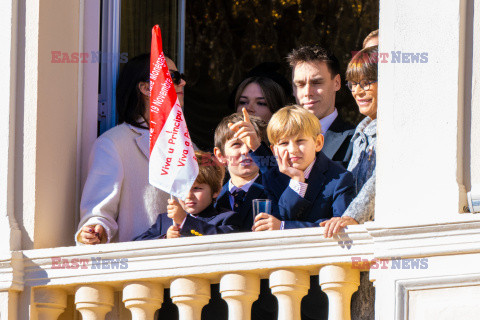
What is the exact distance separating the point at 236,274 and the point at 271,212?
1.50 ft

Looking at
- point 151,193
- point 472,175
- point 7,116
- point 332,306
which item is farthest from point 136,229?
point 472,175

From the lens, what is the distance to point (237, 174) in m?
9.11

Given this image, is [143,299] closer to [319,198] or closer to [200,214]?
[200,214]

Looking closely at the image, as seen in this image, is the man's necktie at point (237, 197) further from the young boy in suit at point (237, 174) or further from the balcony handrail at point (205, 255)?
the balcony handrail at point (205, 255)

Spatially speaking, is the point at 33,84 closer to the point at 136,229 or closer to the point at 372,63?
the point at 136,229

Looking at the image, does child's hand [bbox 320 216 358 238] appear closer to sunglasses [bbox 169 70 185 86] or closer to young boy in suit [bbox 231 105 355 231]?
young boy in suit [bbox 231 105 355 231]

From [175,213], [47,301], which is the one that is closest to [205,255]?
[175,213]

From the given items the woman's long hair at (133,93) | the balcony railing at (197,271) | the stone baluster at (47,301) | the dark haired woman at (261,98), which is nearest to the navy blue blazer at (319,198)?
the balcony railing at (197,271)

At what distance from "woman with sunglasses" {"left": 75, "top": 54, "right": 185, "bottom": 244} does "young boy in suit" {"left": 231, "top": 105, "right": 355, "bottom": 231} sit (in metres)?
1.10

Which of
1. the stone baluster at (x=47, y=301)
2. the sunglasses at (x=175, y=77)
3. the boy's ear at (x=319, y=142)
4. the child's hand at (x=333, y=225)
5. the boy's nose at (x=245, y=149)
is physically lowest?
the stone baluster at (x=47, y=301)

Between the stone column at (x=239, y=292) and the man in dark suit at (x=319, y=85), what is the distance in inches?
48.4

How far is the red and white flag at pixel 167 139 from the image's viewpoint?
8844 mm

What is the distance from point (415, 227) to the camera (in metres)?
7.84

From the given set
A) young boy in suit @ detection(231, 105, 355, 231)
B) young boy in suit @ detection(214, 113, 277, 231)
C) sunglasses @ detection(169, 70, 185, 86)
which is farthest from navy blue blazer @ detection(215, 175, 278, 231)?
sunglasses @ detection(169, 70, 185, 86)
